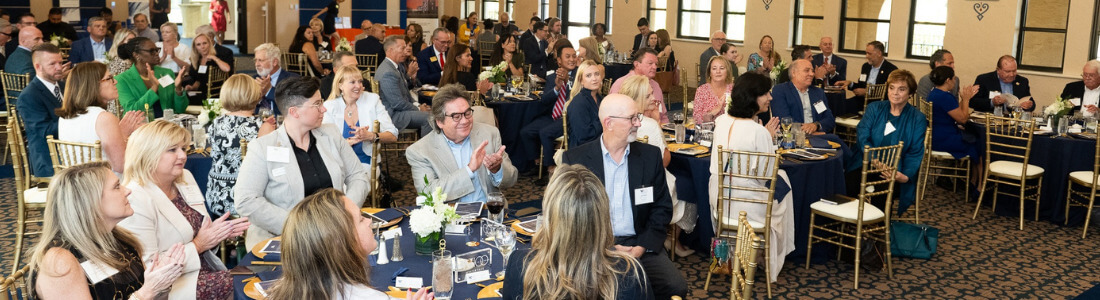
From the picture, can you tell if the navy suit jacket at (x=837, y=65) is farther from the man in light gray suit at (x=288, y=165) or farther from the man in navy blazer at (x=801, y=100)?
the man in light gray suit at (x=288, y=165)

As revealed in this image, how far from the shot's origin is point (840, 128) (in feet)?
32.4

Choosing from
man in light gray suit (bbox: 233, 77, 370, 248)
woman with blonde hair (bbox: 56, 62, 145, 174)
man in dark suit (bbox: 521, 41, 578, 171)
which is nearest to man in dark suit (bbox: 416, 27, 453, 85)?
man in dark suit (bbox: 521, 41, 578, 171)

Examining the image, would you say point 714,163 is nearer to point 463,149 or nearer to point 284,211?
point 463,149

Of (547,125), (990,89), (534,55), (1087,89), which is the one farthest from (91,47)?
(1087,89)

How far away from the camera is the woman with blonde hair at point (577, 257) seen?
2.62 metres

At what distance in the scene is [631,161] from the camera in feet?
13.9

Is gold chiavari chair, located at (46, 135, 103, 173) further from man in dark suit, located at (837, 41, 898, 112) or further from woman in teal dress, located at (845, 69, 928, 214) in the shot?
man in dark suit, located at (837, 41, 898, 112)

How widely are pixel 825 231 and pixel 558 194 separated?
3.73 m

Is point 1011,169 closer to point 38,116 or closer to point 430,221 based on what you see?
point 430,221

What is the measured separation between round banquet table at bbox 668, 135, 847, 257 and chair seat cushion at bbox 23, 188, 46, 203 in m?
3.89

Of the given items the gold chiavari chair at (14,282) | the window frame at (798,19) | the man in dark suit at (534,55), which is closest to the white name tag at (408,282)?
the gold chiavari chair at (14,282)

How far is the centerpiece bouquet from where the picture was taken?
3346mm

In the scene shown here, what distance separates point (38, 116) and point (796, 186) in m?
5.14

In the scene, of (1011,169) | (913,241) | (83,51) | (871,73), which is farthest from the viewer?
(83,51)
